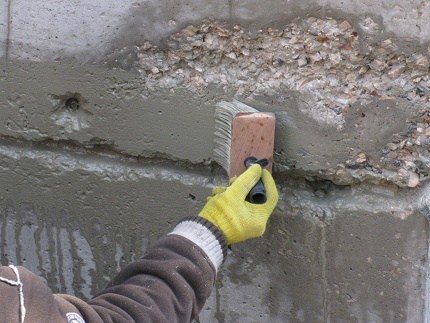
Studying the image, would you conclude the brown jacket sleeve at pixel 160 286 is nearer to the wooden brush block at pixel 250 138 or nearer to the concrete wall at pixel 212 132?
the wooden brush block at pixel 250 138

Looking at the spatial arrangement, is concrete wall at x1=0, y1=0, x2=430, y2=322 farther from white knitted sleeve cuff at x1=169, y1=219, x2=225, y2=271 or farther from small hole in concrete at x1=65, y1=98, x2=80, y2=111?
white knitted sleeve cuff at x1=169, y1=219, x2=225, y2=271

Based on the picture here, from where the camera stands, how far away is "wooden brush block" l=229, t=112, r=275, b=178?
158 centimetres

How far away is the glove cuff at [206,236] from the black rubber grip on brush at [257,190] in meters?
0.13

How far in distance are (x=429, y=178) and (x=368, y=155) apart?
6.4 inches

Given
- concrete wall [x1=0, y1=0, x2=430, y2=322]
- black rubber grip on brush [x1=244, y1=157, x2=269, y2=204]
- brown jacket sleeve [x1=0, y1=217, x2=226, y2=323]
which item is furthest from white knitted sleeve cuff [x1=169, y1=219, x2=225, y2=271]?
concrete wall [x1=0, y1=0, x2=430, y2=322]

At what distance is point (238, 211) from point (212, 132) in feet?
1.03

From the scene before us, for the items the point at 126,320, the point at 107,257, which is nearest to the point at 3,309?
the point at 126,320

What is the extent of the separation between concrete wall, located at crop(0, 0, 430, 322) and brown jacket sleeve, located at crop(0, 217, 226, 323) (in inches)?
12.7

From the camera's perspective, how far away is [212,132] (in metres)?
1.73

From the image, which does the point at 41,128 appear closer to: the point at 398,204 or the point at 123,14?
the point at 123,14

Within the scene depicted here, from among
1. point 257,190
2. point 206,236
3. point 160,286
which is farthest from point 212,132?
point 160,286

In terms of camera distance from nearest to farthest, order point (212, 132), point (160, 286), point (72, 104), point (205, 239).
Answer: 1. point (160, 286)
2. point (205, 239)
3. point (212, 132)
4. point (72, 104)

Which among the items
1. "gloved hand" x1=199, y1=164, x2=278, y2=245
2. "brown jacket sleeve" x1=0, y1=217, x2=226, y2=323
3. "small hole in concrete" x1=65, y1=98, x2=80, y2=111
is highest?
"small hole in concrete" x1=65, y1=98, x2=80, y2=111

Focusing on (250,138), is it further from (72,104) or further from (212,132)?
(72,104)
